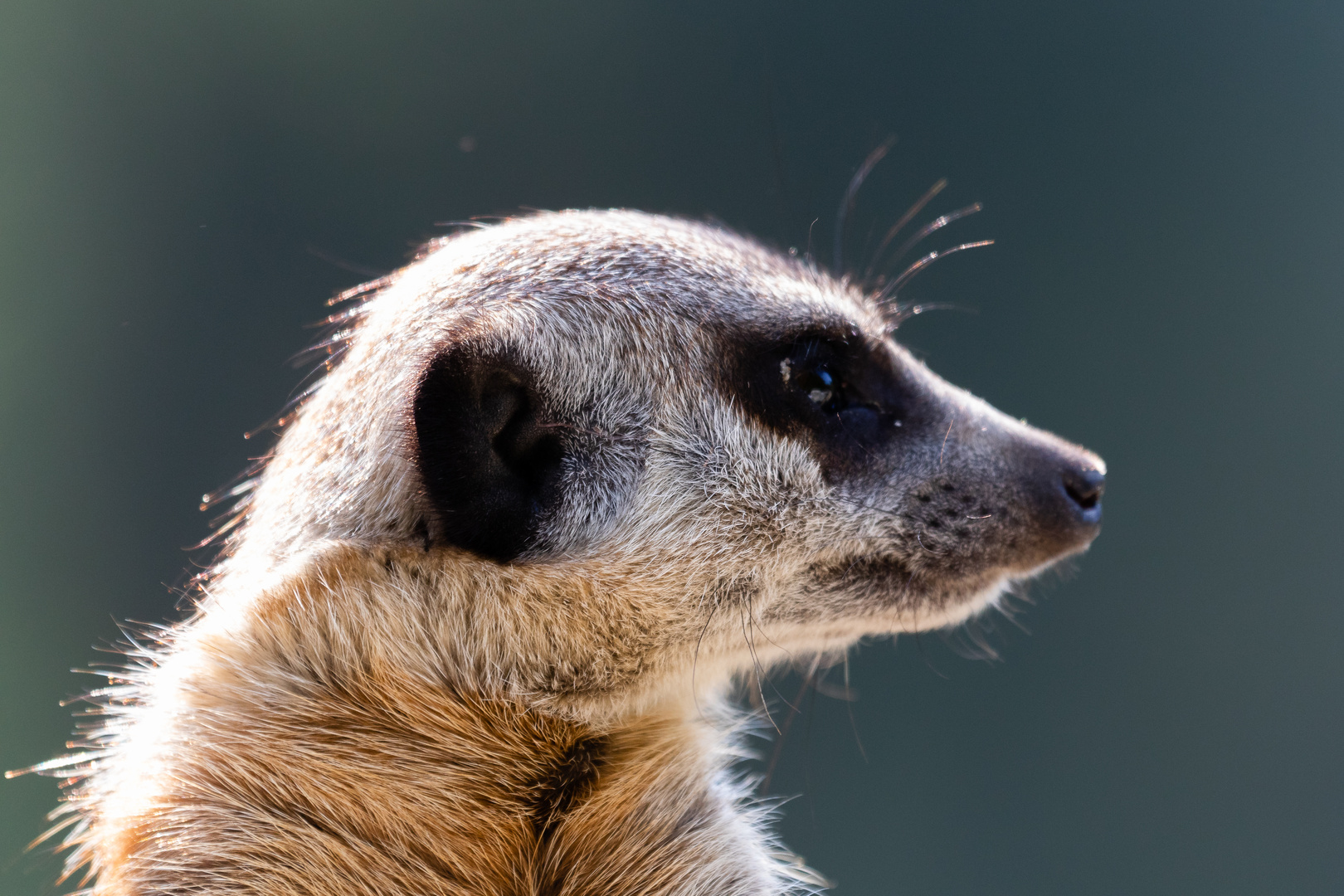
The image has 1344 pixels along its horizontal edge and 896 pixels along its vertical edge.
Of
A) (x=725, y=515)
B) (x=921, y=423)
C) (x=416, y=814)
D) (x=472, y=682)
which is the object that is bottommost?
(x=416, y=814)

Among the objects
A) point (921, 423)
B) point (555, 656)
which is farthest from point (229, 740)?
point (921, 423)

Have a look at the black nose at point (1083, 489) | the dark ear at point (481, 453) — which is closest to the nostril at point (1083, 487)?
the black nose at point (1083, 489)

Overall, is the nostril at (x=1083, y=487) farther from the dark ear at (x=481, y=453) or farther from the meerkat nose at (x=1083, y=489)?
the dark ear at (x=481, y=453)

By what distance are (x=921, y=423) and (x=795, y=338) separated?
8.5 inches

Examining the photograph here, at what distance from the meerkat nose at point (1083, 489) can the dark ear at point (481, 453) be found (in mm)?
712

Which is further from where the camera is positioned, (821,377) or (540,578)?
(821,377)

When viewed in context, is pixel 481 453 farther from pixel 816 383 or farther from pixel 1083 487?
pixel 1083 487

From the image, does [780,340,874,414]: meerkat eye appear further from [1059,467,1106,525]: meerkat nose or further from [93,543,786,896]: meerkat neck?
[93,543,786,896]: meerkat neck

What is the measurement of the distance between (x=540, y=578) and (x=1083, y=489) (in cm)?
77

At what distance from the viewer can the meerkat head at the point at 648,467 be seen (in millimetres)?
1113

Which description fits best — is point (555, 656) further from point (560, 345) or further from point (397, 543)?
point (560, 345)

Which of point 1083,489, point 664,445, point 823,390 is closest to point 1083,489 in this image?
point 1083,489

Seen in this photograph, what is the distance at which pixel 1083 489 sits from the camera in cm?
140

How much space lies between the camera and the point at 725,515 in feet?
3.93
